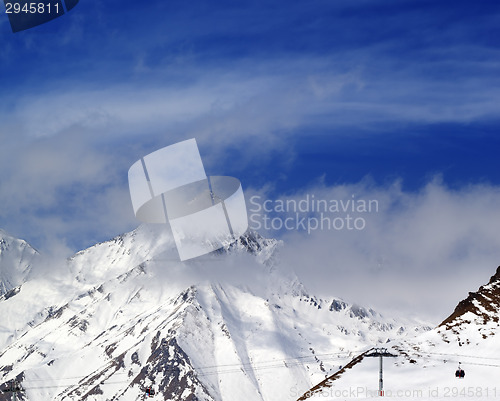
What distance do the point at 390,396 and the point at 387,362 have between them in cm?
3102

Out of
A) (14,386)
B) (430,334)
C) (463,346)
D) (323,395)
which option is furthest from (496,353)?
(14,386)

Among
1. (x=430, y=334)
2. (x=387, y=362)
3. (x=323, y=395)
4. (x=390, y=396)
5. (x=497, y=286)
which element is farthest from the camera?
(x=497, y=286)

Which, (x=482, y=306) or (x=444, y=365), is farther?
(x=482, y=306)

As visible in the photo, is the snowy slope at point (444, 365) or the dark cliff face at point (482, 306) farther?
the dark cliff face at point (482, 306)

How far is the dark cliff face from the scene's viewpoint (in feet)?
595

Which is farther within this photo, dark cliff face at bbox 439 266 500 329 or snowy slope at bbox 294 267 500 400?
dark cliff face at bbox 439 266 500 329

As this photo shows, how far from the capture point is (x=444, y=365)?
157125 millimetres

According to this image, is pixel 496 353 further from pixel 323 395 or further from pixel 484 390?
pixel 323 395

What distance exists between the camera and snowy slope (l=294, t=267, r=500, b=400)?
5438 inches

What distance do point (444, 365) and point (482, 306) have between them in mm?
34781

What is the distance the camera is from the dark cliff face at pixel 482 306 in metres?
181

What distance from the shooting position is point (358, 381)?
149 m

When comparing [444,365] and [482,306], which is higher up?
[444,365]

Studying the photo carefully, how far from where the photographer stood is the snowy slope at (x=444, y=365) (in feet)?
453
